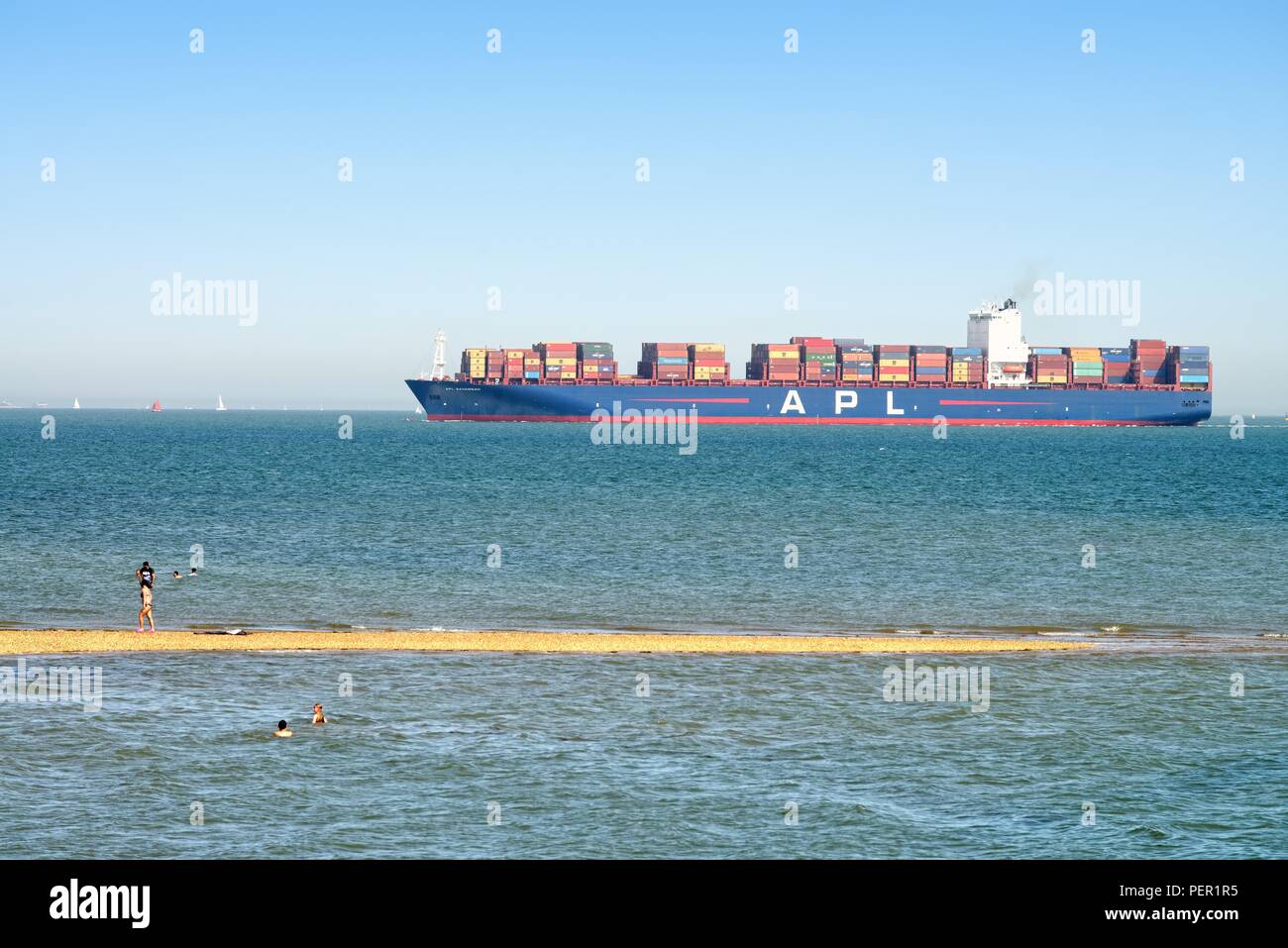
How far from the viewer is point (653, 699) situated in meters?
27.4

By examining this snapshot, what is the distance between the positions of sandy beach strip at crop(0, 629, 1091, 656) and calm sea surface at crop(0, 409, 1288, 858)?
1.33m

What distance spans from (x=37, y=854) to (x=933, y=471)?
105 meters

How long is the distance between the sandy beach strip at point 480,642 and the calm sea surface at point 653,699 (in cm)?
133

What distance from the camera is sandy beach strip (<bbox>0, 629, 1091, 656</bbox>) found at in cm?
3294

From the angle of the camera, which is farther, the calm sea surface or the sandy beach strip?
the sandy beach strip

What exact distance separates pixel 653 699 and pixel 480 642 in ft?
26.8

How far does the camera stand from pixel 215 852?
17.3 m

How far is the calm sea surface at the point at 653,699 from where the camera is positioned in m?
18.9

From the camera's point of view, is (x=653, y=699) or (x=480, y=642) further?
(x=480, y=642)

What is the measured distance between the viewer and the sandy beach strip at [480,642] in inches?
1297

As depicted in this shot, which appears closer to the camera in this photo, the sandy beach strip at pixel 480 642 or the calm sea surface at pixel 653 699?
the calm sea surface at pixel 653 699
